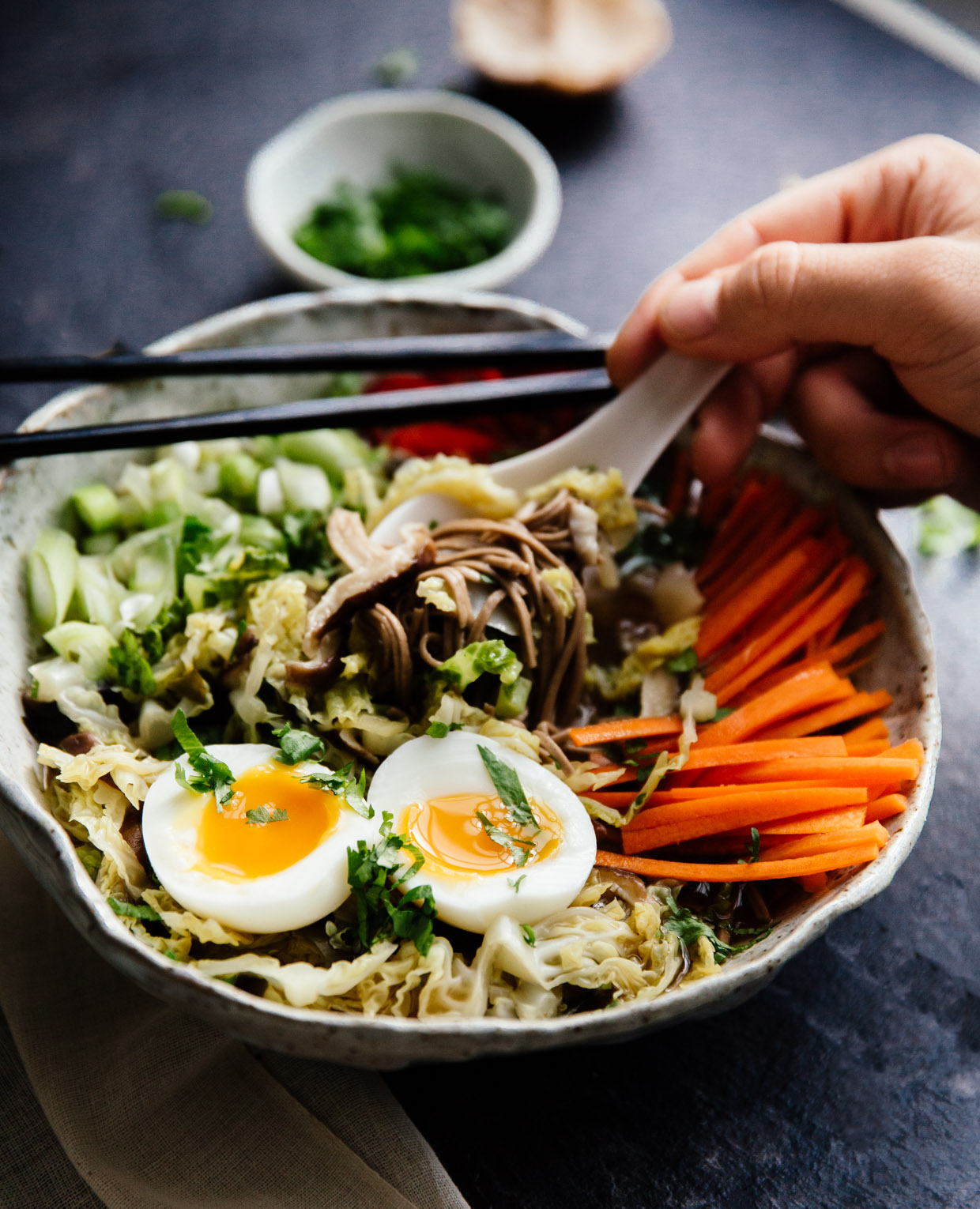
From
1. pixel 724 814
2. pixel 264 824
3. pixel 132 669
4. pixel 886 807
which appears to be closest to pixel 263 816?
pixel 264 824

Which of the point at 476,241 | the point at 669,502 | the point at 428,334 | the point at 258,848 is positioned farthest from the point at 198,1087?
the point at 476,241

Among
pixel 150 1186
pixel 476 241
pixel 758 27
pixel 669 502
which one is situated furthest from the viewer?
pixel 758 27

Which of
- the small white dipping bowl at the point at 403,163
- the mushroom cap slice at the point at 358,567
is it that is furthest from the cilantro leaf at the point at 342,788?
the small white dipping bowl at the point at 403,163

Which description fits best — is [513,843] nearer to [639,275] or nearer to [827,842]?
[827,842]

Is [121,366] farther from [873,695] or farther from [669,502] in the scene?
[873,695]

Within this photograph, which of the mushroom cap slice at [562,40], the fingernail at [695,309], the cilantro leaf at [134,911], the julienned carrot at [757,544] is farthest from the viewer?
the mushroom cap slice at [562,40]

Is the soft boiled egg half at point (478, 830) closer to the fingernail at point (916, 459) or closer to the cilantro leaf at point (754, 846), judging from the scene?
the cilantro leaf at point (754, 846)

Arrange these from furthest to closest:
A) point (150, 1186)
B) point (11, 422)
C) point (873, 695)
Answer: point (11, 422) → point (873, 695) → point (150, 1186)
